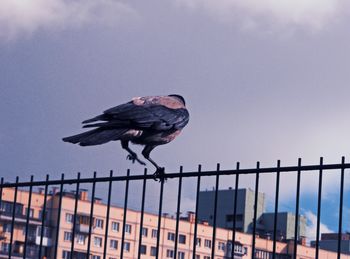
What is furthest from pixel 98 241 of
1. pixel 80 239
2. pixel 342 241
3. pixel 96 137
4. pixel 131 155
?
pixel 96 137

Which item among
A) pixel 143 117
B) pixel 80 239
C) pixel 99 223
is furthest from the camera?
pixel 80 239

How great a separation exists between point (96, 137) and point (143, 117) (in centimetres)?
52

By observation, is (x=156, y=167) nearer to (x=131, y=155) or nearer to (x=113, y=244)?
(x=131, y=155)

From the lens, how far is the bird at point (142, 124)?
786 cm

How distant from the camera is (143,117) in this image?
26.7 ft

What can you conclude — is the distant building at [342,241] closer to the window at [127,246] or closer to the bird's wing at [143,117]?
the bird's wing at [143,117]

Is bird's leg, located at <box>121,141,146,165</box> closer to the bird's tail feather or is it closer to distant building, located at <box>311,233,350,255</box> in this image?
the bird's tail feather

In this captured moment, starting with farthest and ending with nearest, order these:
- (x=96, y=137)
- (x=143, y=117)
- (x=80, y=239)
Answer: (x=80, y=239) → (x=143, y=117) → (x=96, y=137)

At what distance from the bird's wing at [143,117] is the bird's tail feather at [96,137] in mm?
48

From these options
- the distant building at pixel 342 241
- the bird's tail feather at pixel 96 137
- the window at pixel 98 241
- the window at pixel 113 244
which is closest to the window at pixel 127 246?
the window at pixel 113 244

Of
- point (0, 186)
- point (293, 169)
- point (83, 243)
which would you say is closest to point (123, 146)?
point (0, 186)

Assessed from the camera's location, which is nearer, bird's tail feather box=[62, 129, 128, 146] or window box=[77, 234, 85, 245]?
bird's tail feather box=[62, 129, 128, 146]

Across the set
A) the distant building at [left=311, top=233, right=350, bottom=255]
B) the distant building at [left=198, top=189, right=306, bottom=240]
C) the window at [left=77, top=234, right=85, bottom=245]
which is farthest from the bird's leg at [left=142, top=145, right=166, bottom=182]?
the window at [left=77, top=234, right=85, bottom=245]

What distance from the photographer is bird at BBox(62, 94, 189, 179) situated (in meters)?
7.86
